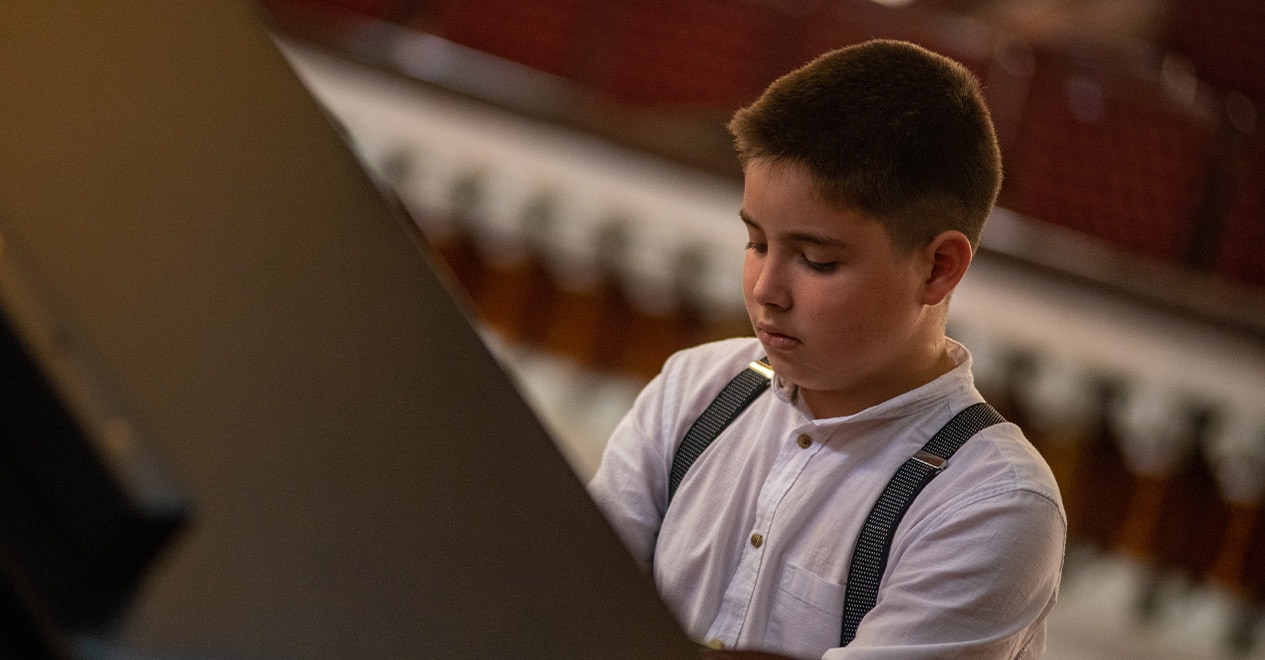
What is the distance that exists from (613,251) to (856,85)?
2.40 m

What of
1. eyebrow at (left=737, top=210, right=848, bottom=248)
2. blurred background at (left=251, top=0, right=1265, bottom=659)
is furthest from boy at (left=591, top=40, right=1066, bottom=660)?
blurred background at (left=251, top=0, right=1265, bottom=659)

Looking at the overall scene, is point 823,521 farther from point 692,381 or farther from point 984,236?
point 984,236

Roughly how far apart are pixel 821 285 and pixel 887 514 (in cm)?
15

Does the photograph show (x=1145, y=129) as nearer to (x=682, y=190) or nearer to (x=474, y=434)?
(x=682, y=190)

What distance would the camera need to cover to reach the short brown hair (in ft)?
2.39

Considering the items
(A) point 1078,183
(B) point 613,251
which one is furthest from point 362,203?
(A) point 1078,183

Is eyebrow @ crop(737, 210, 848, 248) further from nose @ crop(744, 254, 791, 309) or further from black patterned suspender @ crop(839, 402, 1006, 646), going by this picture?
black patterned suspender @ crop(839, 402, 1006, 646)

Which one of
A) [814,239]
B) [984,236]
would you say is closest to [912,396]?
[814,239]

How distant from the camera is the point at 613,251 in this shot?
10.3 feet

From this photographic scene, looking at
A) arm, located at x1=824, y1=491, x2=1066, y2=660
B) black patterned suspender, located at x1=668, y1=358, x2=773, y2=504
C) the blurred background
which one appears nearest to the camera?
arm, located at x1=824, y1=491, x2=1066, y2=660

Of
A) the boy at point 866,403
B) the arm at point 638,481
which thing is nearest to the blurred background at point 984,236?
the arm at point 638,481

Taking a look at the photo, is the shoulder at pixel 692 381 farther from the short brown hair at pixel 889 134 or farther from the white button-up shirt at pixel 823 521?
the short brown hair at pixel 889 134

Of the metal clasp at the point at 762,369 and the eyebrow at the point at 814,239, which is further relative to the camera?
the metal clasp at the point at 762,369

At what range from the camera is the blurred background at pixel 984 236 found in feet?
10.1
